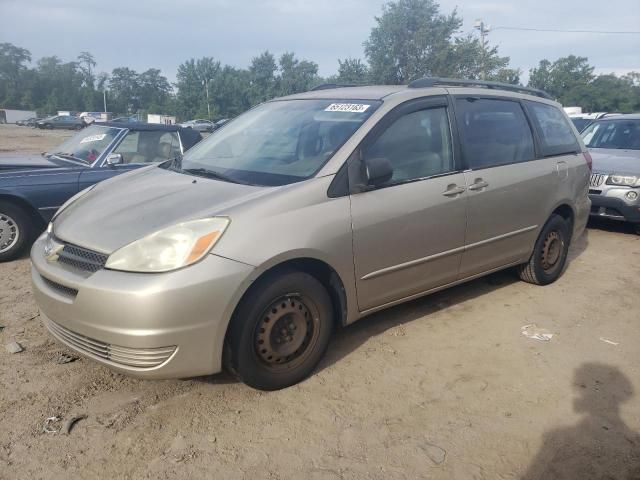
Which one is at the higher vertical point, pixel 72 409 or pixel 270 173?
pixel 270 173

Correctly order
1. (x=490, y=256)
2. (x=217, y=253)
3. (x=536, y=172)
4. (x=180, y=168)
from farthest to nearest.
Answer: (x=536, y=172)
(x=490, y=256)
(x=180, y=168)
(x=217, y=253)

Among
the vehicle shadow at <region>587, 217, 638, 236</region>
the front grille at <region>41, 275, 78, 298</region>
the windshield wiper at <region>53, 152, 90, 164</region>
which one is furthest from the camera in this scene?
the vehicle shadow at <region>587, 217, 638, 236</region>

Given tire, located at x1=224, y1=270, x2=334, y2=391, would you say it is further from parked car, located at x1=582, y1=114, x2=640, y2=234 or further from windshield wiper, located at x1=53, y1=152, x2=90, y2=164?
parked car, located at x1=582, y1=114, x2=640, y2=234

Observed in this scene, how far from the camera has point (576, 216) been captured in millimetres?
5133

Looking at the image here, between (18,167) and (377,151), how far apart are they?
4.31m

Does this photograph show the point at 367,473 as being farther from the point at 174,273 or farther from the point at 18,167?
the point at 18,167

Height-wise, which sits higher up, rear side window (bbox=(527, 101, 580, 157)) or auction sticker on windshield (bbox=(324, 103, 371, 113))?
auction sticker on windshield (bbox=(324, 103, 371, 113))

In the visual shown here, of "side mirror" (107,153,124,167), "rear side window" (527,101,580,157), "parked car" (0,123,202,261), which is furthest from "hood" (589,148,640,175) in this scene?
"side mirror" (107,153,124,167)

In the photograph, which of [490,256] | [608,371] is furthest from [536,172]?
[608,371]

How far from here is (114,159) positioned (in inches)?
227

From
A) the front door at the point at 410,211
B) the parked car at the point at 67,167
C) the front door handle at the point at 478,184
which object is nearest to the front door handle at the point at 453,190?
the front door at the point at 410,211

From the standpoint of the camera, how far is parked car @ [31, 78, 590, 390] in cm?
259

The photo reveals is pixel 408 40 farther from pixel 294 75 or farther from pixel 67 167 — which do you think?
pixel 67 167

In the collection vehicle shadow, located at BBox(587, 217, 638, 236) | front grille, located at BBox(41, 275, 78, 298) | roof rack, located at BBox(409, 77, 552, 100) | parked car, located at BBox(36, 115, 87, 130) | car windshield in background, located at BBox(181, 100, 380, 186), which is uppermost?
parked car, located at BBox(36, 115, 87, 130)
